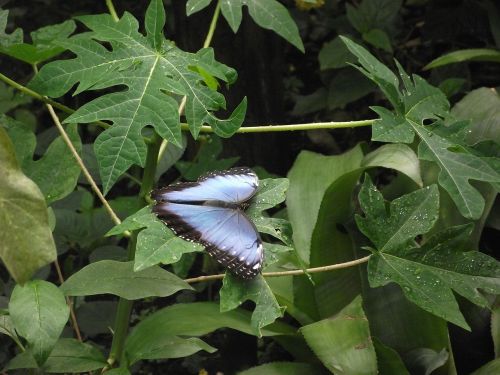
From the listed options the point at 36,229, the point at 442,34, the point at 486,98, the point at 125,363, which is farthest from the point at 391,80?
the point at 442,34

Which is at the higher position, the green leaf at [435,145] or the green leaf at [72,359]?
the green leaf at [435,145]

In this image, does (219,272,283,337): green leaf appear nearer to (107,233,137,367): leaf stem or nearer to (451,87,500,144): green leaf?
(107,233,137,367): leaf stem

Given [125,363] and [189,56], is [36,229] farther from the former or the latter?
[125,363]

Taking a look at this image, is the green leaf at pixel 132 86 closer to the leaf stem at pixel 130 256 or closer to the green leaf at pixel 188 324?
the leaf stem at pixel 130 256

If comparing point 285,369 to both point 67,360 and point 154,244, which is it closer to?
point 67,360

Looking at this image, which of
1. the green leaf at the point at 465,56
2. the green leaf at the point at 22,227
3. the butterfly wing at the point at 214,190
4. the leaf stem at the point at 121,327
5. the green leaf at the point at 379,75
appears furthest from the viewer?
the green leaf at the point at 465,56

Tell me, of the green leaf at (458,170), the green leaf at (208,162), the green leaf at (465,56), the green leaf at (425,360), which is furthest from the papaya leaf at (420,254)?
the green leaf at (465,56)

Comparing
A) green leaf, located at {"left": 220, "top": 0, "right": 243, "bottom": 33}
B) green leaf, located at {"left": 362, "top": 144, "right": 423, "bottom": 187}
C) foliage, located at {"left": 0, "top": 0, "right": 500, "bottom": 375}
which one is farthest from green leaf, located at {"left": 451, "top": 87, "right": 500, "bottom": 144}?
green leaf, located at {"left": 220, "top": 0, "right": 243, "bottom": 33}

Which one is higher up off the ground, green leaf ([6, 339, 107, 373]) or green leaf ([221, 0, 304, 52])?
green leaf ([221, 0, 304, 52])
